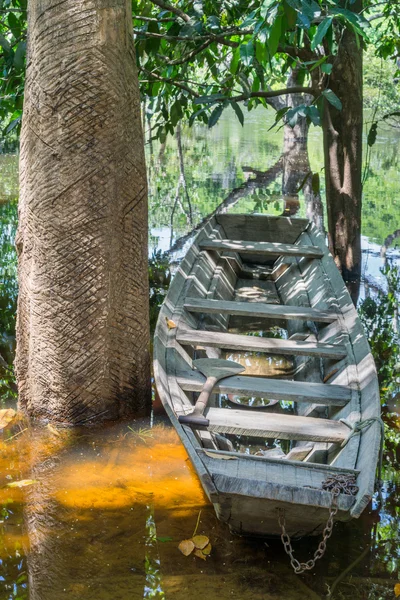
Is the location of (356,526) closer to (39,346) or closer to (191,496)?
(191,496)

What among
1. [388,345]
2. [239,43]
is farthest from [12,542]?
[239,43]

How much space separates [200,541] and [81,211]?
209 centimetres

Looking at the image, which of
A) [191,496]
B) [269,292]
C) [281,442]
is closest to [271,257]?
[269,292]

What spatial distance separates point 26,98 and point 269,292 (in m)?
3.48

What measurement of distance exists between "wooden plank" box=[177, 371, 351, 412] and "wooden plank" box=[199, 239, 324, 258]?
2.58m

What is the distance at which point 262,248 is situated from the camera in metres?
6.79

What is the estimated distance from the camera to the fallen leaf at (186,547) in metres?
3.26

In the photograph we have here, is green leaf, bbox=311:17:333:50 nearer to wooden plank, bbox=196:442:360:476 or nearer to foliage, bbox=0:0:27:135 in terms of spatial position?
wooden plank, bbox=196:442:360:476

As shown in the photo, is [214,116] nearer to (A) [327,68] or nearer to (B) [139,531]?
(A) [327,68]

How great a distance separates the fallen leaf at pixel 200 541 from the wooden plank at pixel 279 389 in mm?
942

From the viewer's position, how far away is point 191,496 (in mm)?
3781

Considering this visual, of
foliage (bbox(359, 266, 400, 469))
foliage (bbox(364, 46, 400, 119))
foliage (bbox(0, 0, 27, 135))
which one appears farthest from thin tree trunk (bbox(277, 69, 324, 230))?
foliage (bbox(364, 46, 400, 119))

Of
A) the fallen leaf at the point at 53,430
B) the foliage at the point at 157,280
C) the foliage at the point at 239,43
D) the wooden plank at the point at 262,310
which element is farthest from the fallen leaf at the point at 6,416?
the foliage at the point at 239,43

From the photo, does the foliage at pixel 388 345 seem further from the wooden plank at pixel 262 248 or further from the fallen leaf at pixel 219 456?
the fallen leaf at pixel 219 456
